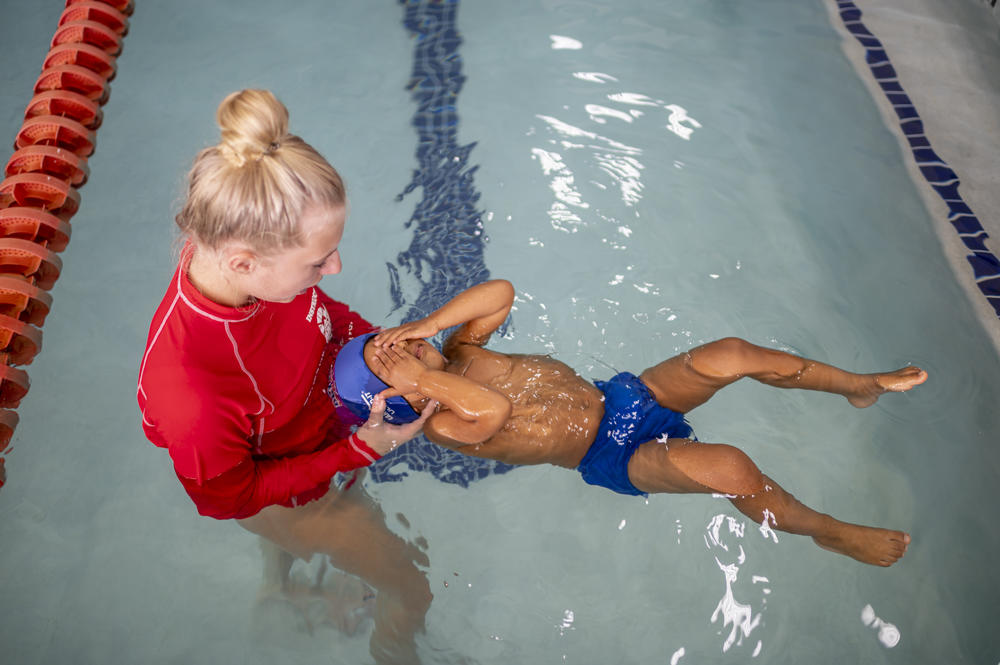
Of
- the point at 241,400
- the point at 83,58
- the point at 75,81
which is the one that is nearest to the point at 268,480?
the point at 241,400

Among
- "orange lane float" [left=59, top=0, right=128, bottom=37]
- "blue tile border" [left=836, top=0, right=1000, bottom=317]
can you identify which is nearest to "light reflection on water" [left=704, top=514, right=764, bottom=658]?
"blue tile border" [left=836, top=0, right=1000, bottom=317]

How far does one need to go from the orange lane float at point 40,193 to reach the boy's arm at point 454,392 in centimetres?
159

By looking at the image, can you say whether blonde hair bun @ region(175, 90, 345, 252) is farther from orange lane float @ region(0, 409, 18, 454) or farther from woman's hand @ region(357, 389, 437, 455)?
orange lane float @ region(0, 409, 18, 454)

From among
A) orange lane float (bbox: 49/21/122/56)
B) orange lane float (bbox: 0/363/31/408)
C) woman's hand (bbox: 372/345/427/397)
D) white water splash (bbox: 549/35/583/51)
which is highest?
white water splash (bbox: 549/35/583/51)

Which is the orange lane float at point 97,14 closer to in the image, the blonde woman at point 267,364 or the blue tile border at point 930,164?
the blonde woman at point 267,364

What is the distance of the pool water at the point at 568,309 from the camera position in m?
2.72

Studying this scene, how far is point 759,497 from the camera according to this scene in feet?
7.39

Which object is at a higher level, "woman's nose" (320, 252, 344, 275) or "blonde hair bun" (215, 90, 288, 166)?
"blonde hair bun" (215, 90, 288, 166)

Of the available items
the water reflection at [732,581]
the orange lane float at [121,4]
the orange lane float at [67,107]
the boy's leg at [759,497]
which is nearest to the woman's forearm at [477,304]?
the boy's leg at [759,497]

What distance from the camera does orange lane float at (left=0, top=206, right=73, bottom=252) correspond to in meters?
2.61

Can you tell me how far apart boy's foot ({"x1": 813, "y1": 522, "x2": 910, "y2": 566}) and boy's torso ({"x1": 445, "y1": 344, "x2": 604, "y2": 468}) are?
0.84m

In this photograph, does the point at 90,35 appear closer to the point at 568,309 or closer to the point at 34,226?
the point at 34,226

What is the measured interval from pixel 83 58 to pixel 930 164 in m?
4.29

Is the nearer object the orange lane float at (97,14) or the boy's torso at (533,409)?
the boy's torso at (533,409)
